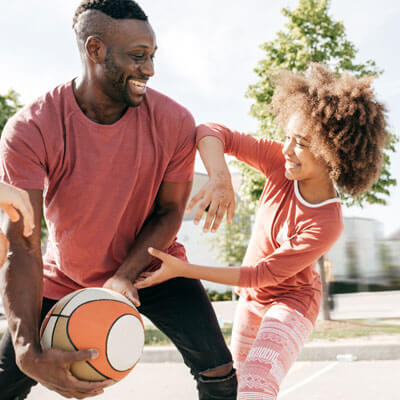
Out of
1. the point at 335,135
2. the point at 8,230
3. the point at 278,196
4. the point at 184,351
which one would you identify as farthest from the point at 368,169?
the point at 8,230

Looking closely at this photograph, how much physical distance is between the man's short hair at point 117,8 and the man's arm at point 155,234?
92 centimetres

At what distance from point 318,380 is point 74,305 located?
4.71m

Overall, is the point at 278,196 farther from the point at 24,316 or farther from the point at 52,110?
the point at 24,316

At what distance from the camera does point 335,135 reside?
11.2ft

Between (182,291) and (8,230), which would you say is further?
(182,291)

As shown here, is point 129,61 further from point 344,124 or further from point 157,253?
point 344,124

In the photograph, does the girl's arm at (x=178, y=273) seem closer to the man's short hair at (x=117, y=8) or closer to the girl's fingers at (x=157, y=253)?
the girl's fingers at (x=157, y=253)

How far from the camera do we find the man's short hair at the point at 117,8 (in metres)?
2.84

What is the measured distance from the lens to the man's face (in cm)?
281

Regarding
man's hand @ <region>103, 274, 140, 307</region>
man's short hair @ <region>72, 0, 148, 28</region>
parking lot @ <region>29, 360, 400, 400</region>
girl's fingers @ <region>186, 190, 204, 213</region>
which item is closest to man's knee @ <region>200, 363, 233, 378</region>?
man's hand @ <region>103, 274, 140, 307</region>

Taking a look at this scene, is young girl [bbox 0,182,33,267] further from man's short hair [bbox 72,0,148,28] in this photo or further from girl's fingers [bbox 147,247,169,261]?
man's short hair [bbox 72,0,148,28]

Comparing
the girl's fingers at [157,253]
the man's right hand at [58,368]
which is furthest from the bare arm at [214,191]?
the man's right hand at [58,368]

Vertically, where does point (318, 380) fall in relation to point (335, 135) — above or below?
below

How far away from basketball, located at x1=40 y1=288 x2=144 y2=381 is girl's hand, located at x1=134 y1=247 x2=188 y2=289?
0.19m
